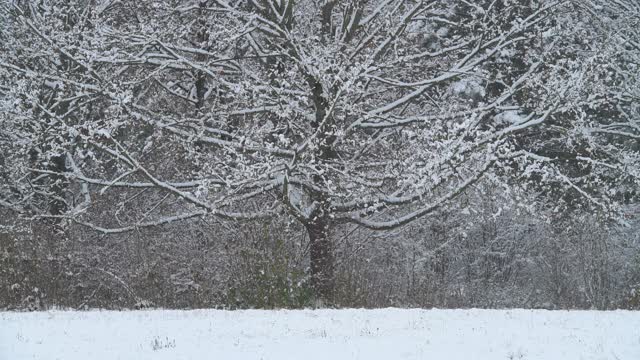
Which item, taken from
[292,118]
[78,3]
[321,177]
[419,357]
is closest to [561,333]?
[419,357]

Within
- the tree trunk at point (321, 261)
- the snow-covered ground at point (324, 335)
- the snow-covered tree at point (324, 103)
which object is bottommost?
the snow-covered ground at point (324, 335)

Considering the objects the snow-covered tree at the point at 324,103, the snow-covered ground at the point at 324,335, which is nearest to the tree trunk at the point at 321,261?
the snow-covered tree at the point at 324,103

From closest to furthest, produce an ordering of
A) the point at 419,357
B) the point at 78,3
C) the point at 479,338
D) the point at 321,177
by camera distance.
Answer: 1. the point at 419,357
2. the point at 479,338
3. the point at 321,177
4. the point at 78,3

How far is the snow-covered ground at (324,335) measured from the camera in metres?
5.50

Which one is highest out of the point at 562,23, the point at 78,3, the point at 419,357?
the point at 78,3

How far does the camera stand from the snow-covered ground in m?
5.50

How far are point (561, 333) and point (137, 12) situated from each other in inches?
413

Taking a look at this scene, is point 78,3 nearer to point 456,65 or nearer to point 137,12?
point 137,12

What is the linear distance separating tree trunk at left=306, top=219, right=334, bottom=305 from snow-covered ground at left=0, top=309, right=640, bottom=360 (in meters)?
2.29

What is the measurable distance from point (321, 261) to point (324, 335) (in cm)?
479

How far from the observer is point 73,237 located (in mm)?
12852

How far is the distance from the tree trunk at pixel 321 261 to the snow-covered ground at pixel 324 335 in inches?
90.1

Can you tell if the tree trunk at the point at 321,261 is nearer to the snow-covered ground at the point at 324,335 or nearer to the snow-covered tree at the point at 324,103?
the snow-covered tree at the point at 324,103

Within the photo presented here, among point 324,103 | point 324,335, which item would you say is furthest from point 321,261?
point 324,335
